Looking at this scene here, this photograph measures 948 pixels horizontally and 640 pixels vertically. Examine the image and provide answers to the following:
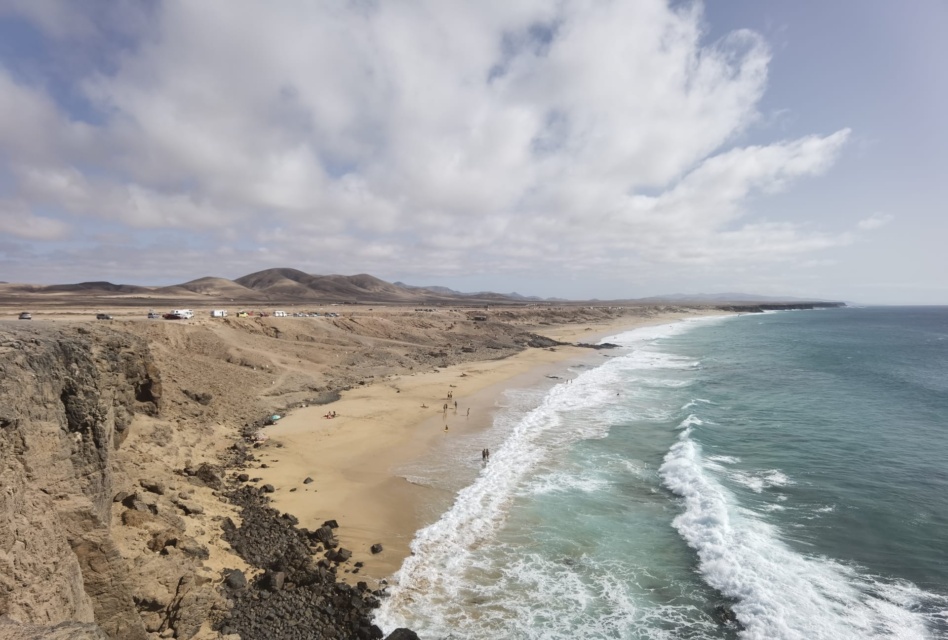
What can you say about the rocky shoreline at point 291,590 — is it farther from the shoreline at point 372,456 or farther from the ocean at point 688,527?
the ocean at point 688,527

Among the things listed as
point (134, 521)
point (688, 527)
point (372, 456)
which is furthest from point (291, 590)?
point (688, 527)

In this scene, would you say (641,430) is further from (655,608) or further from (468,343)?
(468,343)

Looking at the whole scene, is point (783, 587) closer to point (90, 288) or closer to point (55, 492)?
point (55, 492)

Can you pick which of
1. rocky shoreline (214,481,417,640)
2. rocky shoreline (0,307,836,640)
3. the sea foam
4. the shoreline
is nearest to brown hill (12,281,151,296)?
the shoreline

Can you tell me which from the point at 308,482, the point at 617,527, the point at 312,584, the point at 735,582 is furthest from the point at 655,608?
the point at 308,482

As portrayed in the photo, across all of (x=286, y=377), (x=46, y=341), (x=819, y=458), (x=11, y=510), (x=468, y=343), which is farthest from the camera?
(x=468, y=343)
